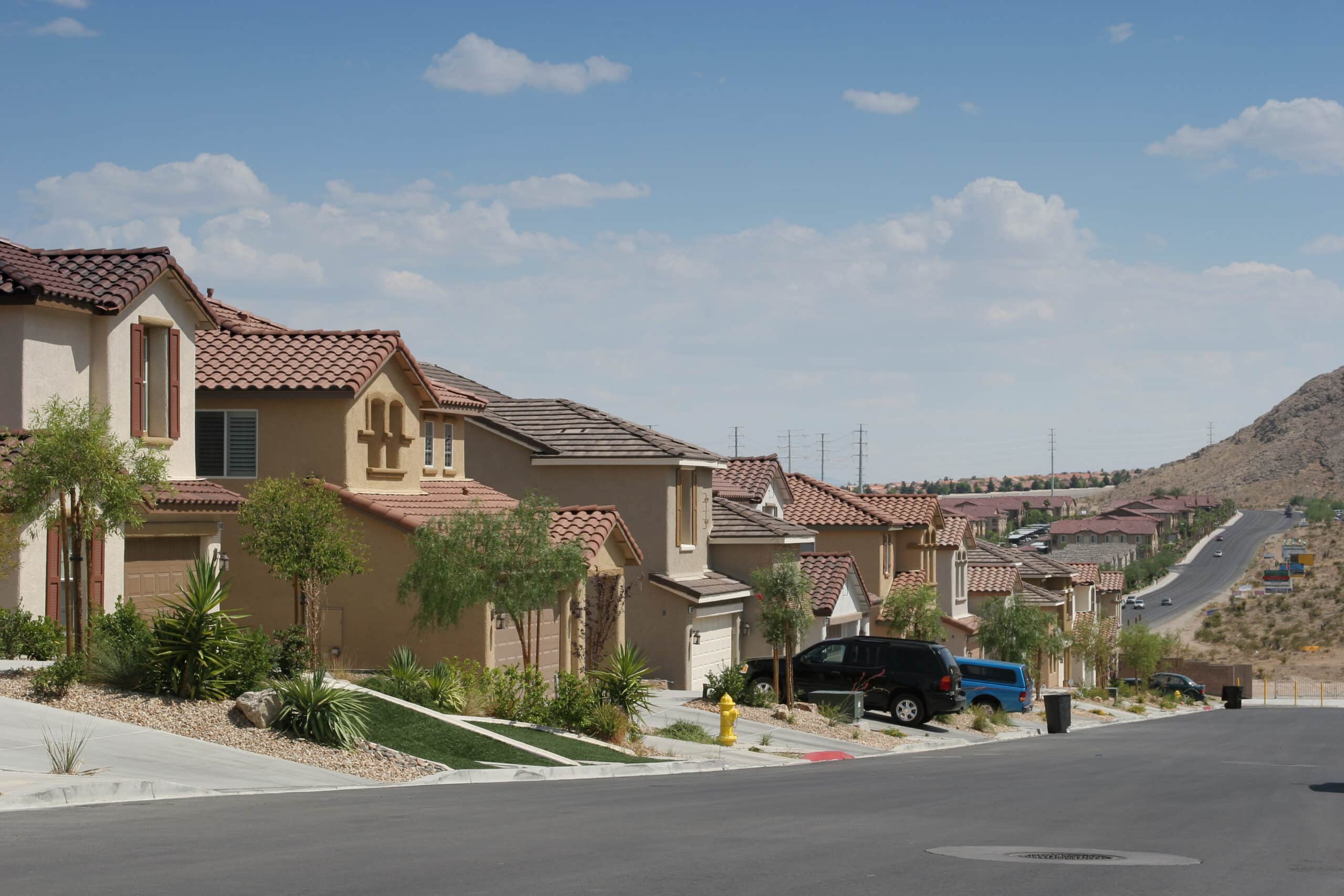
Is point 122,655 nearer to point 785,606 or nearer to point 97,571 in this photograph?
point 97,571

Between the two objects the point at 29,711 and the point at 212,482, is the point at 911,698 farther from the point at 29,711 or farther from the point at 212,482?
the point at 29,711

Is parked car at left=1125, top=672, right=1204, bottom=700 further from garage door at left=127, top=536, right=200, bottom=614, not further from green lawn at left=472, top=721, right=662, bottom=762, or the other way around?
garage door at left=127, top=536, right=200, bottom=614

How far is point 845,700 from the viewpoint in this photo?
31.8m

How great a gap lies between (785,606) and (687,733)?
7773 mm

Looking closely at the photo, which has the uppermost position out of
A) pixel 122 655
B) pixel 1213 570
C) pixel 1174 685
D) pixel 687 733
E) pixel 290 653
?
pixel 122 655

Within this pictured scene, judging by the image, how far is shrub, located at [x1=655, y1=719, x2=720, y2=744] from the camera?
25.2 m

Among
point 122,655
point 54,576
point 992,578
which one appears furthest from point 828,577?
point 122,655

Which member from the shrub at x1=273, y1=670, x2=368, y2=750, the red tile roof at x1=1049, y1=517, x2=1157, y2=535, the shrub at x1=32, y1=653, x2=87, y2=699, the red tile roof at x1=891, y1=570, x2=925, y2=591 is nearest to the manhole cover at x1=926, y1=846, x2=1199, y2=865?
the shrub at x1=273, y1=670, x2=368, y2=750

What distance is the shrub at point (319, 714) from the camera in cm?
1803

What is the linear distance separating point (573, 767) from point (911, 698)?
1530 centimetres

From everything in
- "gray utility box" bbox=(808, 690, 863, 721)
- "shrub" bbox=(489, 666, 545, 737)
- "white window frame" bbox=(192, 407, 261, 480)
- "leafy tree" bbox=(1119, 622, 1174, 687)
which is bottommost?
"leafy tree" bbox=(1119, 622, 1174, 687)

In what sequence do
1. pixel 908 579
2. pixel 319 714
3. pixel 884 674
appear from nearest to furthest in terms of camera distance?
pixel 319 714 < pixel 884 674 < pixel 908 579

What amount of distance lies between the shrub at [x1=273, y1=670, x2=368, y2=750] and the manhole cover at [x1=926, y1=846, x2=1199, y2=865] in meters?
8.84

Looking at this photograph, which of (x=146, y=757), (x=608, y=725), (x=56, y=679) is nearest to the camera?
(x=146, y=757)
